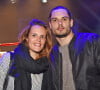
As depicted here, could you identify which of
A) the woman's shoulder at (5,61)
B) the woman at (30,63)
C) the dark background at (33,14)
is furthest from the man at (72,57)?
the dark background at (33,14)

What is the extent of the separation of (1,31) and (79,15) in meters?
2.98

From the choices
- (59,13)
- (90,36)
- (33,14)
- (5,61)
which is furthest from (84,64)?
(33,14)

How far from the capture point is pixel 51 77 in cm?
244

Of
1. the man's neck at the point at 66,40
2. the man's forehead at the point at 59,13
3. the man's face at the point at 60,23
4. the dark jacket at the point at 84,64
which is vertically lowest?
the dark jacket at the point at 84,64

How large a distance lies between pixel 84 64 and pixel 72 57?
15 cm

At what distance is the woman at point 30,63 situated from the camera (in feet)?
7.11

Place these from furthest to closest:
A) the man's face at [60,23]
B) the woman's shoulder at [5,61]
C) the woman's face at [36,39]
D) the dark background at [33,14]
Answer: the dark background at [33,14]
the man's face at [60,23]
the woman's face at [36,39]
the woman's shoulder at [5,61]

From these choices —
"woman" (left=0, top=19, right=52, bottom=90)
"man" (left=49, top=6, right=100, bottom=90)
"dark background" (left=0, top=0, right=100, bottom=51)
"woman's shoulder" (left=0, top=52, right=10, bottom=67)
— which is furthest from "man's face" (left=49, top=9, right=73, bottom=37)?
"dark background" (left=0, top=0, right=100, bottom=51)

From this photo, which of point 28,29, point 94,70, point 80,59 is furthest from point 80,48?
point 28,29

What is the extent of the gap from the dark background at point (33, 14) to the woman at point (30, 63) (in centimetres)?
510

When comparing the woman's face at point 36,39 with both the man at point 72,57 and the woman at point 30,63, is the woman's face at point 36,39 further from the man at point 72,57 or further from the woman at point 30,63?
the man at point 72,57

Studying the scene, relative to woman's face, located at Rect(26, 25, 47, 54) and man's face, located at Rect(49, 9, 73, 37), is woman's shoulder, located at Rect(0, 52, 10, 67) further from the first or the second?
man's face, located at Rect(49, 9, 73, 37)

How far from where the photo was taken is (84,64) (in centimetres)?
234

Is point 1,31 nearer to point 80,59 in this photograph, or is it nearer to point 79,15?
point 79,15
